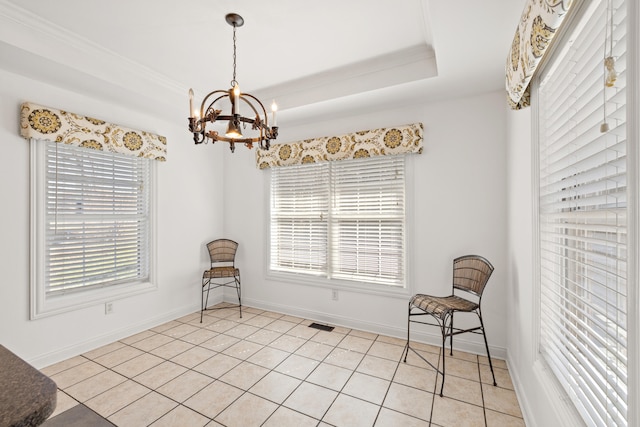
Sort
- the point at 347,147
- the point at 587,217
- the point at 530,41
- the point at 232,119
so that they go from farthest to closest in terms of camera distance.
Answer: the point at 347,147
the point at 232,119
the point at 530,41
the point at 587,217

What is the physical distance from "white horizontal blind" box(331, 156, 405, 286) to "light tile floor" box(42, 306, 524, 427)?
73 centimetres

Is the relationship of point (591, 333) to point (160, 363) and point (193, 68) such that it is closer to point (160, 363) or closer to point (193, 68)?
point (160, 363)

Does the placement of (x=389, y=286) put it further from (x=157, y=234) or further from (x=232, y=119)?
(x=157, y=234)

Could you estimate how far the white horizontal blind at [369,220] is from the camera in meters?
3.23

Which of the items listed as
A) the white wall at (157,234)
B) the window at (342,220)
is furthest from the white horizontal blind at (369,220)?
the white wall at (157,234)

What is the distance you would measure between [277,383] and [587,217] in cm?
223

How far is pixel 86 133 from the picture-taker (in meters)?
2.82

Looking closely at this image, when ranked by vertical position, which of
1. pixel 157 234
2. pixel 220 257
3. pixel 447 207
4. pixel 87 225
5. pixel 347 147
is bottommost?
pixel 220 257

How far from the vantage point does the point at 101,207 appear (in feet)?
10.0

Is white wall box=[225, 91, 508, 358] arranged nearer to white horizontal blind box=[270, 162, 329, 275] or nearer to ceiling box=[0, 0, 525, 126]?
ceiling box=[0, 0, 525, 126]

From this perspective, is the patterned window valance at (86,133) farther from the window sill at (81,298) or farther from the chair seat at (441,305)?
the chair seat at (441,305)

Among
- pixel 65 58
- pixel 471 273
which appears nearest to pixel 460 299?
pixel 471 273

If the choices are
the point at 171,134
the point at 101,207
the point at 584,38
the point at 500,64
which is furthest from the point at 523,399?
the point at 171,134

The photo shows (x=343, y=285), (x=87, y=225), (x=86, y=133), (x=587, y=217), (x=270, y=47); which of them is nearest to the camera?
(x=587, y=217)
